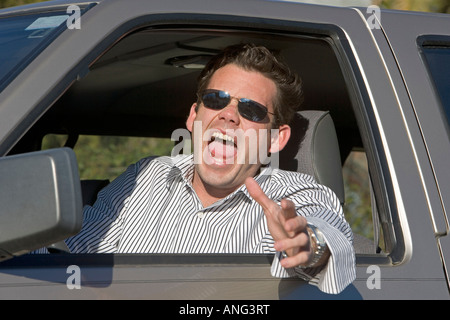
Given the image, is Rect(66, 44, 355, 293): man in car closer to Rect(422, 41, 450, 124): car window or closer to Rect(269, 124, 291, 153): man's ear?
Rect(269, 124, 291, 153): man's ear

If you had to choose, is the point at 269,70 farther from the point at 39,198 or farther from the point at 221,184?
the point at 39,198

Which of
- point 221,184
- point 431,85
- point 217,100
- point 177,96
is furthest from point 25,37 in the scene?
point 177,96

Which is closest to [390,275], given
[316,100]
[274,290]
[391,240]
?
[391,240]

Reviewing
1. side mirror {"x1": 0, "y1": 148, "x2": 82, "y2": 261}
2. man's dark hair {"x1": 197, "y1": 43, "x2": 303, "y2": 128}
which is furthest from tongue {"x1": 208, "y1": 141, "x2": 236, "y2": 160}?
side mirror {"x1": 0, "y1": 148, "x2": 82, "y2": 261}

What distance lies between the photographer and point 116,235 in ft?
9.16

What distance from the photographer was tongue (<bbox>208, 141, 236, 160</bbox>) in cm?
273

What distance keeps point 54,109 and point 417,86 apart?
1.93m

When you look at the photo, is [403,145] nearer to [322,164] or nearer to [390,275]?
[390,275]

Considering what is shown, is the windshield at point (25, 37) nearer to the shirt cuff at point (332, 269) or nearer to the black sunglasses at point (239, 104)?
the black sunglasses at point (239, 104)

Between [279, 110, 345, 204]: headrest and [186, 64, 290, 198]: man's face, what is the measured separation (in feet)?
0.52

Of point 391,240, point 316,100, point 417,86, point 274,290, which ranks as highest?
point 316,100

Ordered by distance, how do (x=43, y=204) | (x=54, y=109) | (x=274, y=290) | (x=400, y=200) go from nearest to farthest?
(x=43, y=204), (x=274, y=290), (x=400, y=200), (x=54, y=109)

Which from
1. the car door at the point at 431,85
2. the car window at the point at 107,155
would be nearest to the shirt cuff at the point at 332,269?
the car door at the point at 431,85

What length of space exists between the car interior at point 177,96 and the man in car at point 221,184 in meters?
0.11
